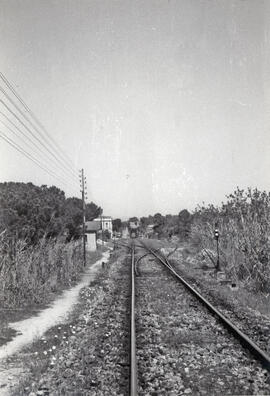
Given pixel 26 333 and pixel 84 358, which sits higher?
pixel 84 358

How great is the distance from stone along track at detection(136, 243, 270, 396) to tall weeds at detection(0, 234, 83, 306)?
448cm

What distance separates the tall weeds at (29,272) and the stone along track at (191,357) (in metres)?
4.48

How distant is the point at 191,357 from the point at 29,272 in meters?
9.18

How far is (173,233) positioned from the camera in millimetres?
60781

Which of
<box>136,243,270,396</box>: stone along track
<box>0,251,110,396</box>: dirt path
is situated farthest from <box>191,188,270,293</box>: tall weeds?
<box>0,251,110,396</box>: dirt path

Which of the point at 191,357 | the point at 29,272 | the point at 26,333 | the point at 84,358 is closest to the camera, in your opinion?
the point at 191,357

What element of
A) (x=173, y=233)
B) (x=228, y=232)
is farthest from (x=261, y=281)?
(x=173, y=233)

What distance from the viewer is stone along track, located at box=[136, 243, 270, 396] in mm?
4973

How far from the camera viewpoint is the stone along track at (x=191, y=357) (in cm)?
497

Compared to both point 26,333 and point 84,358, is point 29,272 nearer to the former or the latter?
point 26,333

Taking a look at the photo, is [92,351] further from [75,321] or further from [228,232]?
[228,232]

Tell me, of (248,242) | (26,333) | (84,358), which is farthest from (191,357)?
(248,242)

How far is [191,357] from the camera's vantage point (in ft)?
20.2

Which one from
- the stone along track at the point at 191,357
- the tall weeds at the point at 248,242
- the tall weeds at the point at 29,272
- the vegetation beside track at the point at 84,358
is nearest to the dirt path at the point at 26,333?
the vegetation beside track at the point at 84,358
